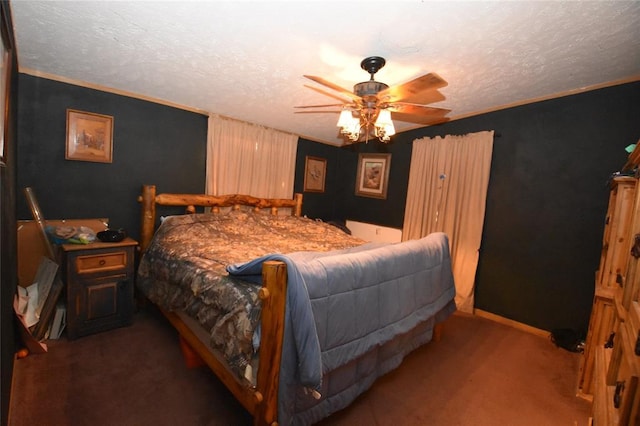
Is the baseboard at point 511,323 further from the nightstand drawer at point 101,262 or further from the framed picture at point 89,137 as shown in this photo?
the framed picture at point 89,137

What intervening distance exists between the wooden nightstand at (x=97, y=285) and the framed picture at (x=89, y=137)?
89cm

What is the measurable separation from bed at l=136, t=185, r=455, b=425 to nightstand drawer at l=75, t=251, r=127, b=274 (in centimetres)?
25

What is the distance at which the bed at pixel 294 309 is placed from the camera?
1340 mm

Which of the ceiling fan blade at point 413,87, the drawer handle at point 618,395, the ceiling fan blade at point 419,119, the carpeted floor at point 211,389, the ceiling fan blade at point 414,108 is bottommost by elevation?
the carpeted floor at point 211,389

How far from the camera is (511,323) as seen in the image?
3287 mm

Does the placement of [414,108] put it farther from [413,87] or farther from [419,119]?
[419,119]

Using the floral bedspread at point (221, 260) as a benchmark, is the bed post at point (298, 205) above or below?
above

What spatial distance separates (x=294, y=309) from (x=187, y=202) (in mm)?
2385

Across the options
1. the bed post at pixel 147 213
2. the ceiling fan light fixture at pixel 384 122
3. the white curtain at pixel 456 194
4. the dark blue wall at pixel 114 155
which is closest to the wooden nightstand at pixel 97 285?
the bed post at pixel 147 213

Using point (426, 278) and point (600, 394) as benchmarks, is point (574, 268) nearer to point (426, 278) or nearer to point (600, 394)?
point (426, 278)

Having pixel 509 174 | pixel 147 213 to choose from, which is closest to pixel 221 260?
pixel 147 213

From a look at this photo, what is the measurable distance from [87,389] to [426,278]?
8.04ft

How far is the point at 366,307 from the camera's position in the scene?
5.57 feet

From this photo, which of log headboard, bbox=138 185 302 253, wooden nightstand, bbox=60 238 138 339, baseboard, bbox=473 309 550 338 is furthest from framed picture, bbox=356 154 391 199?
wooden nightstand, bbox=60 238 138 339
